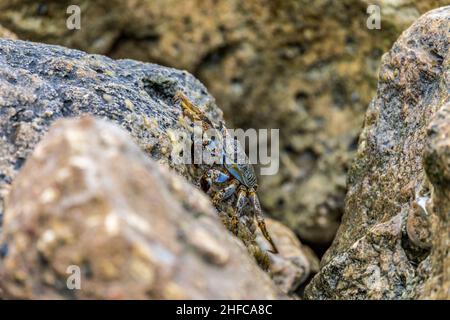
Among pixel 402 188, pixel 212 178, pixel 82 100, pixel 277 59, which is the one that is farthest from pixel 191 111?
pixel 277 59

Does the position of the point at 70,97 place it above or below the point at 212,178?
above

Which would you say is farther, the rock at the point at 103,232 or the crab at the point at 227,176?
the crab at the point at 227,176

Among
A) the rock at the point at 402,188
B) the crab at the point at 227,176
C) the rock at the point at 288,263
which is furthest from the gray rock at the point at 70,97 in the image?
the rock at the point at 288,263

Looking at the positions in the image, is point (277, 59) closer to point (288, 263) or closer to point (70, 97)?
point (288, 263)

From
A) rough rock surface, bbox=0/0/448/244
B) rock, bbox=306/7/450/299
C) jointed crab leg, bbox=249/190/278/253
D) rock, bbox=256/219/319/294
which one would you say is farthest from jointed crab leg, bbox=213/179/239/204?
rough rock surface, bbox=0/0/448/244

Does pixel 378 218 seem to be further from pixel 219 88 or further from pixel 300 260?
pixel 219 88

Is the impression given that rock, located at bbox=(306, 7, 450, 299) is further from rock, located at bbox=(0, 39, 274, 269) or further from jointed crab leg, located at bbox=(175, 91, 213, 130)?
jointed crab leg, located at bbox=(175, 91, 213, 130)

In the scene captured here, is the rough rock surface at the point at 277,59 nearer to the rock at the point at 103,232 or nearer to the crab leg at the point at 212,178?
the crab leg at the point at 212,178
